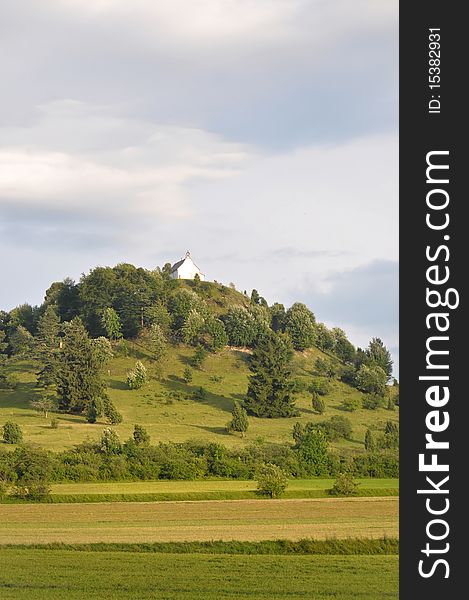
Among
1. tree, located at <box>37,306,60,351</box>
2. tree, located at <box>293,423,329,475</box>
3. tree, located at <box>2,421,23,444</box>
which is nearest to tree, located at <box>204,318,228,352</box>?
tree, located at <box>37,306,60,351</box>

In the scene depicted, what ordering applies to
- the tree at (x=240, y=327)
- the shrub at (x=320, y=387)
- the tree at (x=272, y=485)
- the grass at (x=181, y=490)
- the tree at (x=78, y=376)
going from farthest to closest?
the tree at (x=240, y=327) < the shrub at (x=320, y=387) < the tree at (x=78, y=376) < the tree at (x=272, y=485) < the grass at (x=181, y=490)

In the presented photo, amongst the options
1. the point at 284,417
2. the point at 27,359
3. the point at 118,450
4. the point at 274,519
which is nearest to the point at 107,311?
the point at 27,359

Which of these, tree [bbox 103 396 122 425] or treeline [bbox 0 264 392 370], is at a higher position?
treeline [bbox 0 264 392 370]

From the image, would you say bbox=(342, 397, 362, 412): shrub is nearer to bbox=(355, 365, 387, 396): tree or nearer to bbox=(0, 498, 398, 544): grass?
bbox=(355, 365, 387, 396): tree

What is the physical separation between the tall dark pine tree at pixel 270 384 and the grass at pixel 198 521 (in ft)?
125

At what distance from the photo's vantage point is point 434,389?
8.95 metres

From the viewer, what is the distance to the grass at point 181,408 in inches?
2913

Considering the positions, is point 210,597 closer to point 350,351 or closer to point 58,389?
point 58,389

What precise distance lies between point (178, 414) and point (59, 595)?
203 feet

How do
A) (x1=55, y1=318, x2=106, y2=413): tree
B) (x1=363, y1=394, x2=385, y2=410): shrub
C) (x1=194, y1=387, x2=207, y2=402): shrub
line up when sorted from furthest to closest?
(x1=363, y1=394, x2=385, y2=410): shrub, (x1=194, y1=387, x2=207, y2=402): shrub, (x1=55, y1=318, x2=106, y2=413): tree

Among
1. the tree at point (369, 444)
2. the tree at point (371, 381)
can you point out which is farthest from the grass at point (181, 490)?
the tree at point (371, 381)

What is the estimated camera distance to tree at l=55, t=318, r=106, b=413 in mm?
84125

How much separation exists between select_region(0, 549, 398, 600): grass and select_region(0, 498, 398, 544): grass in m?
4.42

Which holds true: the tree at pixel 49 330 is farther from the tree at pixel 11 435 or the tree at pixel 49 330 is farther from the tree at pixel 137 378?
the tree at pixel 11 435
